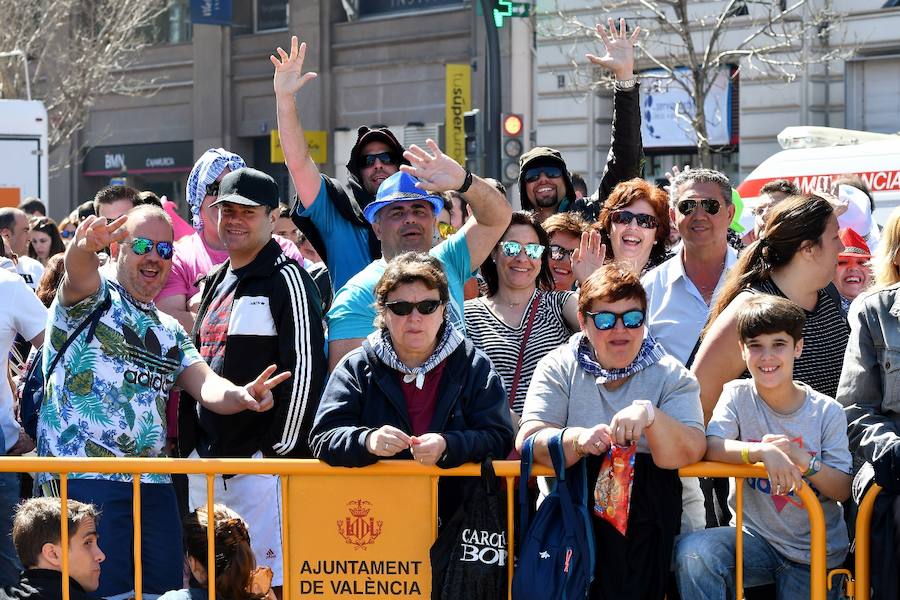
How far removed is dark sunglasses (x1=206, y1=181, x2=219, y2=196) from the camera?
618 centimetres

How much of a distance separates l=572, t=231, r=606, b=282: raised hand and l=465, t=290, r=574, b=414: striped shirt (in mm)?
128

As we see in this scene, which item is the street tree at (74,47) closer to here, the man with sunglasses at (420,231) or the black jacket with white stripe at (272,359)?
the man with sunglasses at (420,231)

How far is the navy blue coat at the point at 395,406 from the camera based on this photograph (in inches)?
175

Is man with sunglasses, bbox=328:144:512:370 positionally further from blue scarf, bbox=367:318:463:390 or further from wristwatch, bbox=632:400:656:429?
wristwatch, bbox=632:400:656:429

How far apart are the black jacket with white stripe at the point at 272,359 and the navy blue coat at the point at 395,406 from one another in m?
0.53

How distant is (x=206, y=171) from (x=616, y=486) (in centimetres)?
281

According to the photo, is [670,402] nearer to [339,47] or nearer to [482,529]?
[482,529]

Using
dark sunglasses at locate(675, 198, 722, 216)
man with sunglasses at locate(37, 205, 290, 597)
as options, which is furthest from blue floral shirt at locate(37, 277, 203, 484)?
dark sunglasses at locate(675, 198, 722, 216)

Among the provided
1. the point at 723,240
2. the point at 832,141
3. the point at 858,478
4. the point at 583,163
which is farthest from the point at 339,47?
the point at 858,478

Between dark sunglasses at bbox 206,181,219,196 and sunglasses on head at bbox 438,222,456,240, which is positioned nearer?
dark sunglasses at bbox 206,181,219,196

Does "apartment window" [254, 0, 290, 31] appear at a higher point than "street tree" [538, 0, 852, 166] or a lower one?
higher

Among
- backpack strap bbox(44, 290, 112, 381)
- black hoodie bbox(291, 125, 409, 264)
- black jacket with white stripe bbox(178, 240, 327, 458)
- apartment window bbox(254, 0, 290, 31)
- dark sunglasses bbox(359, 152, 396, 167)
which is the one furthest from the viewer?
apartment window bbox(254, 0, 290, 31)

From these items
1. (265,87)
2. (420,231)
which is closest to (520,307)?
(420,231)

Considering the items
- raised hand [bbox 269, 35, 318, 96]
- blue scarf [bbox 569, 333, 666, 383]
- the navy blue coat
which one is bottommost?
the navy blue coat
